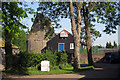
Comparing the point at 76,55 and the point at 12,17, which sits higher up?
the point at 12,17

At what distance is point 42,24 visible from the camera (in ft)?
70.7

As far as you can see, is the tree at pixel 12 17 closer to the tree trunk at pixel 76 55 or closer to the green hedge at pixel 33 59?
the green hedge at pixel 33 59

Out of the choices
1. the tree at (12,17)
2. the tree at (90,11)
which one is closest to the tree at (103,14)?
the tree at (90,11)

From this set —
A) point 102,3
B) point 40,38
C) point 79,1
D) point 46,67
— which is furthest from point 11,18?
point 40,38

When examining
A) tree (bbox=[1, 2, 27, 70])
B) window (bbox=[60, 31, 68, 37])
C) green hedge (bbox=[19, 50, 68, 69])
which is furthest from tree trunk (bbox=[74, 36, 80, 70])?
window (bbox=[60, 31, 68, 37])

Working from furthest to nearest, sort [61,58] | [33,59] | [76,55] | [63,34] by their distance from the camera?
[63,34]
[61,58]
[33,59]
[76,55]

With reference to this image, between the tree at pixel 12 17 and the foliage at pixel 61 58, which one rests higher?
the tree at pixel 12 17

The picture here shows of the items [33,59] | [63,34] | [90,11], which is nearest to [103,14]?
[90,11]

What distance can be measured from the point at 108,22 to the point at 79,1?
6.20 m

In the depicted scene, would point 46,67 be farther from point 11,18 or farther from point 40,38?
point 40,38

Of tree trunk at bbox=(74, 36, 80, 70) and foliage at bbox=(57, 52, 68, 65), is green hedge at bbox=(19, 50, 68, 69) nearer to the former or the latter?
foliage at bbox=(57, 52, 68, 65)

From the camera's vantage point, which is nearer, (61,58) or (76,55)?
(76,55)

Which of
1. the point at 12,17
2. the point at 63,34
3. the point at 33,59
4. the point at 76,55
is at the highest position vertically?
the point at 63,34

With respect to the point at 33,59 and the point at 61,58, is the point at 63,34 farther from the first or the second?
the point at 33,59
